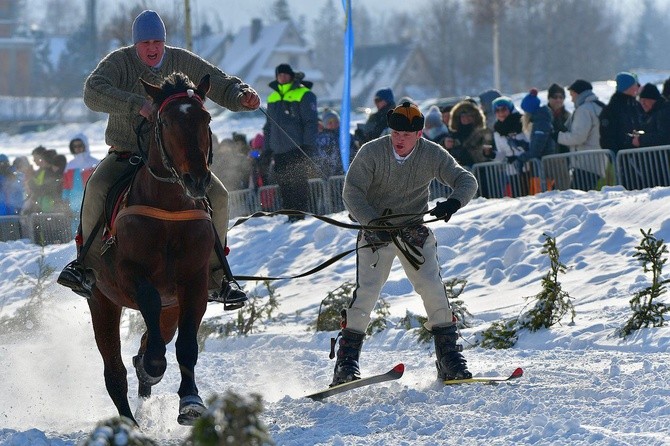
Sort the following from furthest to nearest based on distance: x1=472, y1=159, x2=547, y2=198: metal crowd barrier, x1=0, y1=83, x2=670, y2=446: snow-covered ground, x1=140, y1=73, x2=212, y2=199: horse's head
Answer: x1=472, y1=159, x2=547, y2=198: metal crowd barrier, x1=0, y1=83, x2=670, y2=446: snow-covered ground, x1=140, y1=73, x2=212, y2=199: horse's head

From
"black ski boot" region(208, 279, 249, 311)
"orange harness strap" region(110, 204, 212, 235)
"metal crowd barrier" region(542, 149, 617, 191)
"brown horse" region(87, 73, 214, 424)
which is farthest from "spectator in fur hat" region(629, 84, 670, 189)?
"orange harness strap" region(110, 204, 212, 235)

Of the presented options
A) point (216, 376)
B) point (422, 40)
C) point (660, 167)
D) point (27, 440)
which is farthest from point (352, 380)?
point (422, 40)

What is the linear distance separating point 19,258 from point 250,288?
4022 mm

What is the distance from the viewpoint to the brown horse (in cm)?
687

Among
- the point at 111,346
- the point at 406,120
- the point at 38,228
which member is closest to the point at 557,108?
the point at 38,228

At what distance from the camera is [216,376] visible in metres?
9.74

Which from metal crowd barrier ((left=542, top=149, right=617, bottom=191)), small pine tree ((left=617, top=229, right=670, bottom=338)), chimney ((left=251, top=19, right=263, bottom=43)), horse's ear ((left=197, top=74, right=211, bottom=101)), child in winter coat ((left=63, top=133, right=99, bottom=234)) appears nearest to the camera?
horse's ear ((left=197, top=74, right=211, bottom=101))

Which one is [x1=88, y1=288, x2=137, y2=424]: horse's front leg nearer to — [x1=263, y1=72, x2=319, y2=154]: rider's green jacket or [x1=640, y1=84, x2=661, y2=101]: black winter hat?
[x1=263, y1=72, x2=319, y2=154]: rider's green jacket

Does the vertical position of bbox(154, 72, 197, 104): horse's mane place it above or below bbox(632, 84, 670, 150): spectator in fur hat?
above

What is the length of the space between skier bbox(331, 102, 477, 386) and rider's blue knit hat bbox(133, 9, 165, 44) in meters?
1.42

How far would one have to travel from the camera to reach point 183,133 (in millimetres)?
6723

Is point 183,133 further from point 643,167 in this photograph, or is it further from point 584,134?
point 584,134

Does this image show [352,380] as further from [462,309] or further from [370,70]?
[370,70]

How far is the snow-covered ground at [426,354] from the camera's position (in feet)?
22.1
